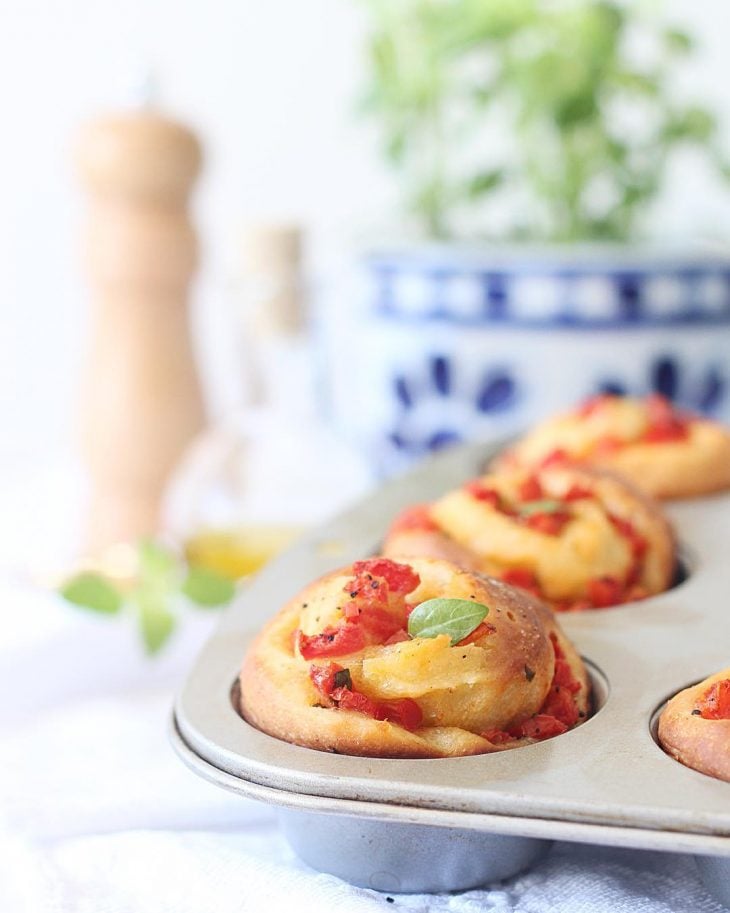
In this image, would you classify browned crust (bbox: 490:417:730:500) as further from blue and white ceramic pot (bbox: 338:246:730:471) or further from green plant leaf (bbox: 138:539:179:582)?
green plant leaf (bbox: 138:539:179:582)

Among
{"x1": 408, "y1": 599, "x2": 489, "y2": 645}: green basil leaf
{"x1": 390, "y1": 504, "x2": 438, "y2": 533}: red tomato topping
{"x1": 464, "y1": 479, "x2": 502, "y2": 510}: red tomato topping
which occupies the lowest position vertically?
{"x1": 390, "y1": 504, "x2": 438, "y2": 533}: red tomato topping

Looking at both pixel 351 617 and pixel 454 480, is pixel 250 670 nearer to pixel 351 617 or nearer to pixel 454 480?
pixel 351 617

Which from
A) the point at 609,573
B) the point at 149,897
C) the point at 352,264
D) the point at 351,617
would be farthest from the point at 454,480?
the point at 149,897

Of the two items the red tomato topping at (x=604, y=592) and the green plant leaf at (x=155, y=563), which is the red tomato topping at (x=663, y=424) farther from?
the green plant leaf at (x=155, y=563)

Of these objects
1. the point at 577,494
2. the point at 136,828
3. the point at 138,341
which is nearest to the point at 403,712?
the point at 136,828

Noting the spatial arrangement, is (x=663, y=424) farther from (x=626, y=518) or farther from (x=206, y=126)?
(x=206, y=126)

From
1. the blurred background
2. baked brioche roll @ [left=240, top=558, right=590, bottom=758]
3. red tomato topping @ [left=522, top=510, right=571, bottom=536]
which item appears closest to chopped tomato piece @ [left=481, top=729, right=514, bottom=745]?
baked brioche roll @ [left=240, top=558, right=590, bottom=758]
